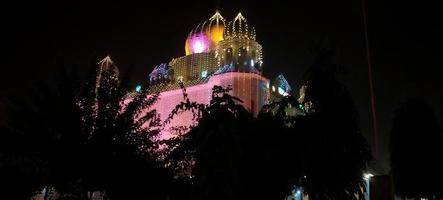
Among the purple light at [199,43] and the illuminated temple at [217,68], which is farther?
the purple light at [199,43]

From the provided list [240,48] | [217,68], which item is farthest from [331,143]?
[217,68]

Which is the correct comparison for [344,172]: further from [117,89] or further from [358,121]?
[117,89]

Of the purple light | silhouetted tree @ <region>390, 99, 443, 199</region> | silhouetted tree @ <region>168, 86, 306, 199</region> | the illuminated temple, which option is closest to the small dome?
the illuminated temple

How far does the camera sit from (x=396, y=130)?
28.1m

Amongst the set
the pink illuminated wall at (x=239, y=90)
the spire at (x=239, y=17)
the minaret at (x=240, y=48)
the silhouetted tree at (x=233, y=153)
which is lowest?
the silhouetted tree at (x=233, y=153)

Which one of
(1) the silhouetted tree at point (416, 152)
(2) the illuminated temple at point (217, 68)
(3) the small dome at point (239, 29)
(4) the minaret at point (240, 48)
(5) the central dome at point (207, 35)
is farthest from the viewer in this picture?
(5) the central dome at point (207, 35)

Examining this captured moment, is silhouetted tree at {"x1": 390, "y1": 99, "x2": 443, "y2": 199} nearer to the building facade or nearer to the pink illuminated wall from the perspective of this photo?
the building facade

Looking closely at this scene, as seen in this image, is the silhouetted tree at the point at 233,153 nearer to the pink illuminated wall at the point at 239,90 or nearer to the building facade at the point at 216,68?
the building facade at the point at 216,68

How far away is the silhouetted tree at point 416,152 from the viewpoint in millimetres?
26094

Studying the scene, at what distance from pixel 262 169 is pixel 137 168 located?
372 centimetres

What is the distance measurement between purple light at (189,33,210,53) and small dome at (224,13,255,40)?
3.57m

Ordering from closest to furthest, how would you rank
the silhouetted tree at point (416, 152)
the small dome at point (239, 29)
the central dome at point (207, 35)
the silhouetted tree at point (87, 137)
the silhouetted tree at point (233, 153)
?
the silhouetted tree at point (233, 153), the silhouetted tree at point (87, 137), the silhouetted tree at point (416, 152), the small dome at point (239, 29), the central dome at point (207, 35)

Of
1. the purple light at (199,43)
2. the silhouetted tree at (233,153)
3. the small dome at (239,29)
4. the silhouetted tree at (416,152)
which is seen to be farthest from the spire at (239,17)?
the silhouetted tree at (233,153)

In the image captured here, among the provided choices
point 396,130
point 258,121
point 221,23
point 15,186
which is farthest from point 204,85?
point 15,186
